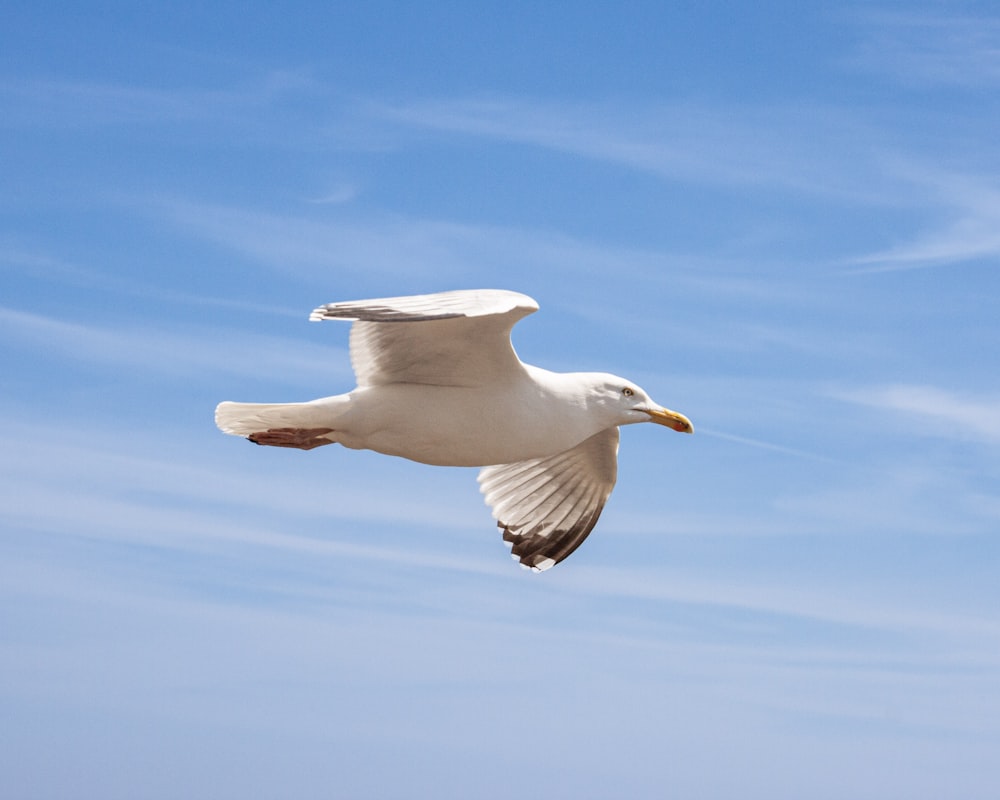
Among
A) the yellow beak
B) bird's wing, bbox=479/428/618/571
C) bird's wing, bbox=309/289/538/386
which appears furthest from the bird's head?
bird's wing, bbox=479/428/618/571

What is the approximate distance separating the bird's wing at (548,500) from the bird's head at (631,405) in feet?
3.58

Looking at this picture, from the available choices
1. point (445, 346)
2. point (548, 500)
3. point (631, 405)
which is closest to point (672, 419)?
point (631, 405)

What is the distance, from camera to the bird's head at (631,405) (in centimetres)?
1033

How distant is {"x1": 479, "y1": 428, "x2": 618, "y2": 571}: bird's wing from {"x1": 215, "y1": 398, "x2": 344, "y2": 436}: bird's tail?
2.42m

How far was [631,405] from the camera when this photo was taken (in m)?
10.5

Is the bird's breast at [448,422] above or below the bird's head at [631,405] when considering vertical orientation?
below

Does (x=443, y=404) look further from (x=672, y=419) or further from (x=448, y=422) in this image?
(x=672, y=419)

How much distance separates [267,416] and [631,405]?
2.44 metres

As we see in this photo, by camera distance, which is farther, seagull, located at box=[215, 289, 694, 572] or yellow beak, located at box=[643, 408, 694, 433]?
yellow beak, located at box=[643, 408, 694, 433]

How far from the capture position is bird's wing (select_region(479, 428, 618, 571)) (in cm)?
1173

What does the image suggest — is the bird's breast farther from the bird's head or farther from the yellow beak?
the yellow beak

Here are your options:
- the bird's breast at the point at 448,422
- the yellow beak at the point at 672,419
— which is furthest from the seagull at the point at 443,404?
the yellow beak at the point at 672,419

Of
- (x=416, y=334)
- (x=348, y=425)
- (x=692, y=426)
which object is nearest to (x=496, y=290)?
(x=416, y=334)

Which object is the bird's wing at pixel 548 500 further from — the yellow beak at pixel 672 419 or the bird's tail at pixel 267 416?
the bird's tail at pixel 267 416
